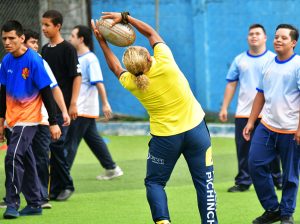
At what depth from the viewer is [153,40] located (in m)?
8.25

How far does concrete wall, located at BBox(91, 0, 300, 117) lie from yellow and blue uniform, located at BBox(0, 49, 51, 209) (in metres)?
8.21

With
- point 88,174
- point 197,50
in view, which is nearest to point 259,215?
point 88,174

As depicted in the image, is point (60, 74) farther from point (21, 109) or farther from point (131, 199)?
point (131, 199)

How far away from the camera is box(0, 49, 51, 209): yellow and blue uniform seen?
9.63 m

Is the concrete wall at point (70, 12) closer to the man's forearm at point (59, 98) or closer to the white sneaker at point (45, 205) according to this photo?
the man's forearm at point (59, 98)

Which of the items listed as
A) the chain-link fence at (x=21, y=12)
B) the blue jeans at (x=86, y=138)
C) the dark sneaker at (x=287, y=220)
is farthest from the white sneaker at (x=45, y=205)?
the chain-link fence at (x=21, y=12)

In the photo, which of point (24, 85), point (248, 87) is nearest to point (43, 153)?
point (24, 85)

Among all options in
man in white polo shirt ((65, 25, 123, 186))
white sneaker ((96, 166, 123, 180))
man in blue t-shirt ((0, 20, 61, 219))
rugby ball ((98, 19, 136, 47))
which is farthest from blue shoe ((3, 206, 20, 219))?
white sneaker ((96, 166, 123, 180))

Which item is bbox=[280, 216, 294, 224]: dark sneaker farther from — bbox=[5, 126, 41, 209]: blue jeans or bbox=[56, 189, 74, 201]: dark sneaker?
bbox=[56, 189, 74, 201]: dark sneaker

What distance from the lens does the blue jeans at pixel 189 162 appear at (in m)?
8.20

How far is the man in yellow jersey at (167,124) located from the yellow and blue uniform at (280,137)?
127 centimetres

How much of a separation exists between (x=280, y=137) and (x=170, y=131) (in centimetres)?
170

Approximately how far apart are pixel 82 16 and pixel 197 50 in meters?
2.44

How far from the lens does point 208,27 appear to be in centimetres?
1786
